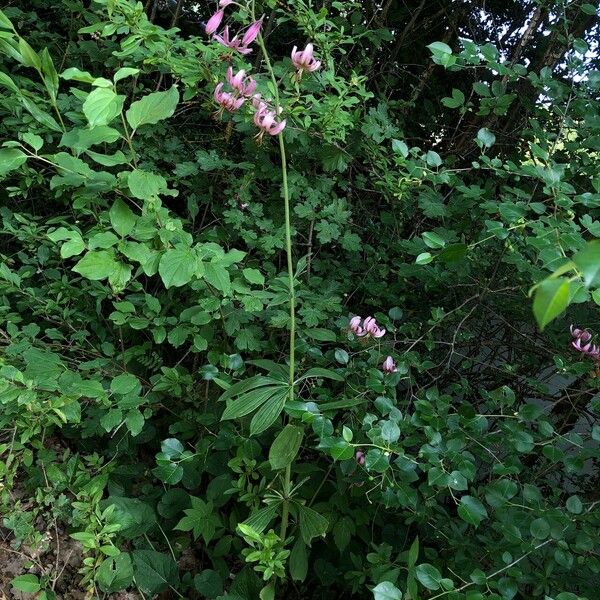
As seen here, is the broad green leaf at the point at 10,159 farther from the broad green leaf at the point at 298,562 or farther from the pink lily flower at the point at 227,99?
the broad green leaf at the point at 298,562

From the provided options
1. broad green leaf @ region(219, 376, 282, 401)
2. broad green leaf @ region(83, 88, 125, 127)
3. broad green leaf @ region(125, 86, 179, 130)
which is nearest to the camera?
broad green leaf @ region(83, 88, 125, 127)

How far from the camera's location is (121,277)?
115cm

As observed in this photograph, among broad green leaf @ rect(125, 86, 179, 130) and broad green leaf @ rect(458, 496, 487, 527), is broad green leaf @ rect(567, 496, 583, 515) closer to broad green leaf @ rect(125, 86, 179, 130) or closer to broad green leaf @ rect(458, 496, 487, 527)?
broad green leaf @ rect(458, 496, 487, 527)

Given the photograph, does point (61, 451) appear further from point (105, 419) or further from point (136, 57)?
point (136, 57)

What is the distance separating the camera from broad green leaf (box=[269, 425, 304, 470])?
1225 millimetres

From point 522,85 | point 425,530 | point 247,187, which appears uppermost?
point 522,85

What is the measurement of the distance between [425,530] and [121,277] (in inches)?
41.6

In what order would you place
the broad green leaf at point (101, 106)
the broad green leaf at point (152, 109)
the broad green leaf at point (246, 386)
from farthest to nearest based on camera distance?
the broad green leaf at point (246, 386), the broad green leaf at point (152, 109), the broad green leaf at point (101, 106)

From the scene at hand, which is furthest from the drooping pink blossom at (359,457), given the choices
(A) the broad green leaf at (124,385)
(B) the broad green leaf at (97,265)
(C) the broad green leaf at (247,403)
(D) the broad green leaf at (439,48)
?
(D) the broad green leaf at (439,48)

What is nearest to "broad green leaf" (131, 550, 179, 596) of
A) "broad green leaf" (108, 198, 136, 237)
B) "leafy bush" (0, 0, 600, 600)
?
"leafy bush" (0, 0, 600, 600)

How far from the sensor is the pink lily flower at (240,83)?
4.37ft

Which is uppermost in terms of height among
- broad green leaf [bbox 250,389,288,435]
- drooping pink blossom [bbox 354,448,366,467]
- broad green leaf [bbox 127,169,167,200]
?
broad green leaf [bbox 127,169,167,200]

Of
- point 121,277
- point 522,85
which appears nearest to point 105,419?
point 121,277

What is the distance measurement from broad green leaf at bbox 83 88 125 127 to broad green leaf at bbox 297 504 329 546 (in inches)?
36.8
